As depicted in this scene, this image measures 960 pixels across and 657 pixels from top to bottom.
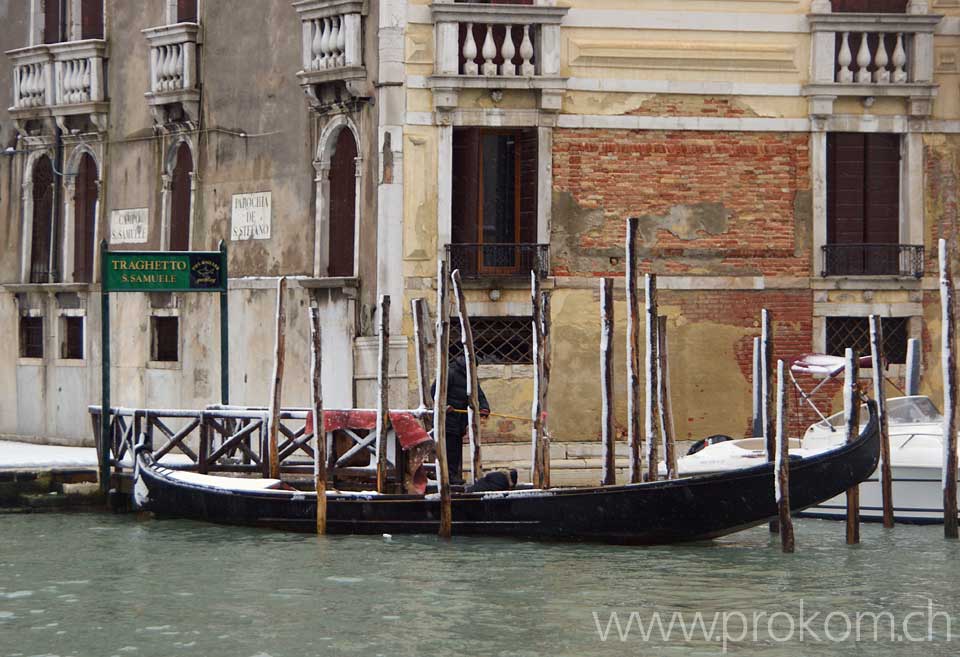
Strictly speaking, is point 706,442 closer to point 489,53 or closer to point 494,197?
point 494,197

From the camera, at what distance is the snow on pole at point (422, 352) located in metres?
18.1

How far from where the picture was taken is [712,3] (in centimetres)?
2055

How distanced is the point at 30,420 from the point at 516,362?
7.58m

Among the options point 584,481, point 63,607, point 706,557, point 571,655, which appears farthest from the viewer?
point 584,481

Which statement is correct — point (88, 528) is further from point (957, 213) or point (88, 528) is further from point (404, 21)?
point (957, 213)

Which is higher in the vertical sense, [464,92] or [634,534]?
[464,92]

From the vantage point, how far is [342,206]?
69.2ft

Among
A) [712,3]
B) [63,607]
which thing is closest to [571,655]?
[63,607]

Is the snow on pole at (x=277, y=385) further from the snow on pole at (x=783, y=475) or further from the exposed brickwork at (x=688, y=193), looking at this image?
the snow on pole at (x=783, y=475)

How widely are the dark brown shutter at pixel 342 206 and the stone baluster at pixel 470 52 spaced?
66.1 inches

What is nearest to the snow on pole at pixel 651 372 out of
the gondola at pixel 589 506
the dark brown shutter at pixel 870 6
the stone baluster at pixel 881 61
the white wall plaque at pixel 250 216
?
the gondola at pixel 589 506

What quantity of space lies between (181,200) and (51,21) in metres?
3.37

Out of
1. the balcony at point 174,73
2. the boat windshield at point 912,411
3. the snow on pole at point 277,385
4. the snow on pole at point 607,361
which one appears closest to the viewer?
the snow on pole at point 607,361

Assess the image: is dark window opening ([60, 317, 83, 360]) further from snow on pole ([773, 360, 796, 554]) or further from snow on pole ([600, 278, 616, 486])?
snow on pole ([773, 360, 796, 554])
